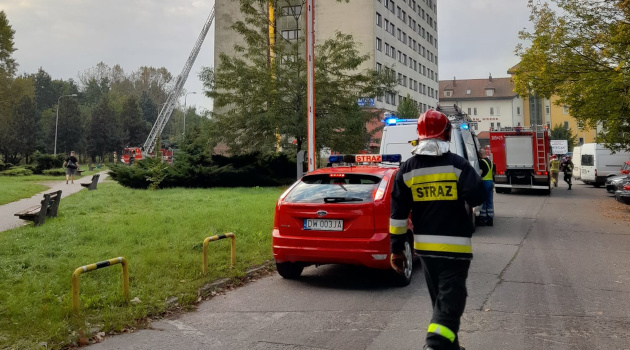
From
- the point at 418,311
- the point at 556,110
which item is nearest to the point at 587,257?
the point at 418,311

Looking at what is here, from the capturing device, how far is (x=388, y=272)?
703 centimetres

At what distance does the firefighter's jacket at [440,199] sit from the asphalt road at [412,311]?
1317mm

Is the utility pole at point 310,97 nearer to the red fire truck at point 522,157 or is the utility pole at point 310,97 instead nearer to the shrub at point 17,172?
the red fire truck at point 522,157

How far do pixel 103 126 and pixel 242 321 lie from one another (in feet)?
223

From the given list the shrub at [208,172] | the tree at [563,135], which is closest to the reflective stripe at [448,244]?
the shrub at [208,172]

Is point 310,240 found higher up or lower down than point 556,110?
lower down

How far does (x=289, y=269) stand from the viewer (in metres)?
7.42

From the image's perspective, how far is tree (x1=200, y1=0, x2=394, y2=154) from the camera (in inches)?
923

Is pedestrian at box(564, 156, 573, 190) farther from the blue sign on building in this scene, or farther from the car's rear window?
the car's rear window

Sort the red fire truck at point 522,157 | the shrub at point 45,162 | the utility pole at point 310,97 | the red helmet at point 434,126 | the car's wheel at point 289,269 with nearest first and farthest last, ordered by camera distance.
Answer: the red helmet at point 434,126 < the car's wheel at point 289,269 < the utility pole at point 310,97 < the red fire truck at point 522,157 < the shrub at point 45,162

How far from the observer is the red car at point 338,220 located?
257 inches

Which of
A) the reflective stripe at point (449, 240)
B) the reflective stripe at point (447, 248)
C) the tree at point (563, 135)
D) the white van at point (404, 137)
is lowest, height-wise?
the reflective stripe at point (447, 248)

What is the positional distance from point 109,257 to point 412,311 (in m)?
4.77

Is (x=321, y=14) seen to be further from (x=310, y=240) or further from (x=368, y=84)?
(x=310, y=240)
